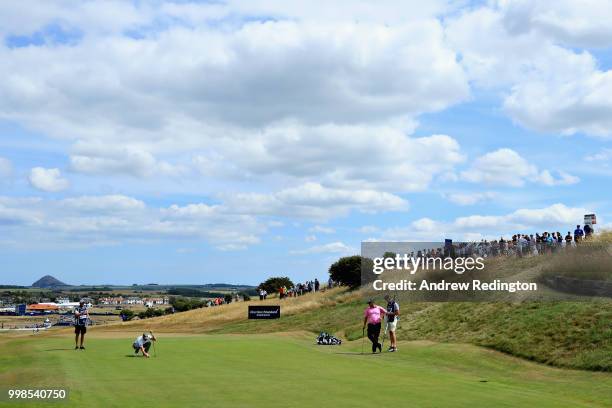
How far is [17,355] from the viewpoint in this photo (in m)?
25.2

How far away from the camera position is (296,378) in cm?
1836

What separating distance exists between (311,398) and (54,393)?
17.8ft

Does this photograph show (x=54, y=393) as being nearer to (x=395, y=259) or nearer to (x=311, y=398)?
(x=311, y=398)

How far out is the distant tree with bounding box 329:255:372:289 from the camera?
83.9m

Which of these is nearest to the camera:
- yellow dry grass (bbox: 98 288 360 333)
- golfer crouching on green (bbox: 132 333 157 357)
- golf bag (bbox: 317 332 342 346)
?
golfer crouching on green (bbox: 132 333 157 357)

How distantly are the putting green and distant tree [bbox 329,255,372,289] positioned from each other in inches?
2174

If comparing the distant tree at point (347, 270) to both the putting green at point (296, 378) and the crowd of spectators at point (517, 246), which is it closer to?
the crowd of spectators at point (517, 246)

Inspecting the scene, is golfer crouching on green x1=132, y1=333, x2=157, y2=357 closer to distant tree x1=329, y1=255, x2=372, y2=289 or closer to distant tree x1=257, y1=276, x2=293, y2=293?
distant tree x1=329, y1=255, x2=372, y2=289

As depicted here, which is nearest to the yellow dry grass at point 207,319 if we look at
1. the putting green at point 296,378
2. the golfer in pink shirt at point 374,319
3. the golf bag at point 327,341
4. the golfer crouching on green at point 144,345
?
the golf bag at point 327,341

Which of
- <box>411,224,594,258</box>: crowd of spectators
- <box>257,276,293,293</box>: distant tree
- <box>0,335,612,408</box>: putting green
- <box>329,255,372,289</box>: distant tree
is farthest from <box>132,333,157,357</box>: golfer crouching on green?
<box>257,276,293,293</box>: distant tree

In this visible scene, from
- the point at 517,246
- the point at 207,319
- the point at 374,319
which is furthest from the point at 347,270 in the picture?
the point at 374,319

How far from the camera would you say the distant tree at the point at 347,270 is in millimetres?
83938

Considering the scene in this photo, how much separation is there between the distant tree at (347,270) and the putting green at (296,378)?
55.2m

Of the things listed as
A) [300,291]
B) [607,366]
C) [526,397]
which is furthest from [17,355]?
[300,291]
